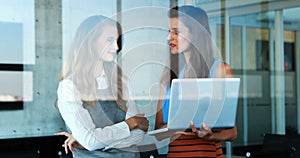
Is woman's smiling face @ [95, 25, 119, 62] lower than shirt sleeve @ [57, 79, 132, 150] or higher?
higher

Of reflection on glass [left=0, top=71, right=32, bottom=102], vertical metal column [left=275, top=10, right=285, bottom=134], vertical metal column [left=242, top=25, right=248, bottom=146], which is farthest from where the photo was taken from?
vertical metal column [left=242, top=25, right=248, bottom=146]

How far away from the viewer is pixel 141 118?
1700mm

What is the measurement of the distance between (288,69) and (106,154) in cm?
493

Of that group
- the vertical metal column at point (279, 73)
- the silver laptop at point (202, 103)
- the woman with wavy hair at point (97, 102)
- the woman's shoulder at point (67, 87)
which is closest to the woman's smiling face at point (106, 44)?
the woman with wavy hair at point (97, 102)

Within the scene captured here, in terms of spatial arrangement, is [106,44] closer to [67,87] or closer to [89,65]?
[89,65]

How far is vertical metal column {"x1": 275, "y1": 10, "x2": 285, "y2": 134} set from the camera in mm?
6195

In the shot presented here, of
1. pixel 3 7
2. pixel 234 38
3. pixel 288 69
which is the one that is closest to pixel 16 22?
pixel 3 7

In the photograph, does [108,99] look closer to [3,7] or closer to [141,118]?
[141,118]

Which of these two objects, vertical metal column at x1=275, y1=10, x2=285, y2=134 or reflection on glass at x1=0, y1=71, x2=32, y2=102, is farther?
vertical metal column at x1=275, y1=10, x2=285, y2=134

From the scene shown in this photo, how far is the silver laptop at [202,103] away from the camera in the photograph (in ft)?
5.55

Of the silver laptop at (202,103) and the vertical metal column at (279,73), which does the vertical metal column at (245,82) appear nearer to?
the vertical metal column at (279,73)

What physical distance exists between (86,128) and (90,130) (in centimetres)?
2

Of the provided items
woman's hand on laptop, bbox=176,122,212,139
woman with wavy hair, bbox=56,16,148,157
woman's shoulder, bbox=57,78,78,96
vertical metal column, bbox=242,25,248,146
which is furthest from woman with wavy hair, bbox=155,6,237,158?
vertical metal column, bbox=242,25,248,146

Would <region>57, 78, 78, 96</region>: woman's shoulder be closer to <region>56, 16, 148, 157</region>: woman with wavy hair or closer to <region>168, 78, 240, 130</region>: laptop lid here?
<region>56, 16, 148, 157</region>: woman with wavy hair
